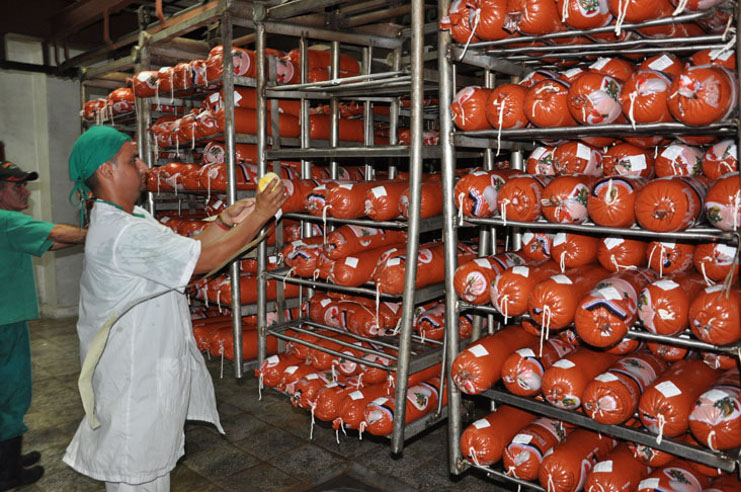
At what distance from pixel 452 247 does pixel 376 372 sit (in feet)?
3.85

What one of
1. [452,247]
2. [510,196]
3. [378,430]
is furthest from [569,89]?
[378,430]

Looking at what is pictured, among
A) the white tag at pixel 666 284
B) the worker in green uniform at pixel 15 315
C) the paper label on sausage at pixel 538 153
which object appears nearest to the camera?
the white tag at pixel 666 284

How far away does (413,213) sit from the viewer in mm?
2887

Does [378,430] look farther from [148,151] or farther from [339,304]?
[148,151]

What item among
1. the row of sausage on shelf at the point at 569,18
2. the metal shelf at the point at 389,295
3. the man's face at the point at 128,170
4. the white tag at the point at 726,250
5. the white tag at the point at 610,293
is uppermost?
the row of sausage on shelf at the point at 569,18

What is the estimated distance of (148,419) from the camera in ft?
6.97

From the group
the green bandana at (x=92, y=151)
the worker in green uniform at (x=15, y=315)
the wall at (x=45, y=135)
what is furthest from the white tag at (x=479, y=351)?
the wall at (x=45, y=135)

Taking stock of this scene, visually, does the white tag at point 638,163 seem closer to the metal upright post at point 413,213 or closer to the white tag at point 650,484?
the metal upright post at point 413,213

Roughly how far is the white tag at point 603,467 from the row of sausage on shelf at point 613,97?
55.7 inches

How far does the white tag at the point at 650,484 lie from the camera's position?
7.11 feet

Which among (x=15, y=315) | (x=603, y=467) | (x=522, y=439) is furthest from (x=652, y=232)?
(x=15, y=315)

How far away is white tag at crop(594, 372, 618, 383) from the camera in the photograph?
225 cm

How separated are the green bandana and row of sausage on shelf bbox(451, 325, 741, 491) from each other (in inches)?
71.5

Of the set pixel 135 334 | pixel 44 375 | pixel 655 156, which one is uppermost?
pixel 655 156
